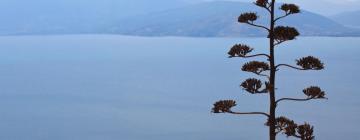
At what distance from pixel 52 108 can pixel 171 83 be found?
27909 millimetres

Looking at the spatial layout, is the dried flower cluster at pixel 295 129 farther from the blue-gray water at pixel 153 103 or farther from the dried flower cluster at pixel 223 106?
the blue-gray water at pixel 153 103

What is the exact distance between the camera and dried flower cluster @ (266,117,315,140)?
24.3 ft

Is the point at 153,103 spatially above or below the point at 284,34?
above

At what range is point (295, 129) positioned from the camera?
7.58 meters

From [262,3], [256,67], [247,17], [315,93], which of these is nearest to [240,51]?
[256,67]

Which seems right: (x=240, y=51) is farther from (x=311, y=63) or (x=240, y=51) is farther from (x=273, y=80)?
(x=311, y=63)

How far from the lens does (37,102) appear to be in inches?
3063

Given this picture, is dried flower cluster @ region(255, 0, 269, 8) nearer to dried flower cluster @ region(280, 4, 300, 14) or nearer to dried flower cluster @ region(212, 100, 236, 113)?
dried flower cluster @ region(280, 4, 300, 14)

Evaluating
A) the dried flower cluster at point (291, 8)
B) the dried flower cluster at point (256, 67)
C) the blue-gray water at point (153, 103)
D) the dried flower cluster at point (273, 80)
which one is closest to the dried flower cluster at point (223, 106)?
the dried flower cluster at point (273, 80)

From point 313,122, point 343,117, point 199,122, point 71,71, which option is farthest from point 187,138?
point 71,71

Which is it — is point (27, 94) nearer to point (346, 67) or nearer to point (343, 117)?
point (343, 117)

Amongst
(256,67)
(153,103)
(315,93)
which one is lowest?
(315,93)

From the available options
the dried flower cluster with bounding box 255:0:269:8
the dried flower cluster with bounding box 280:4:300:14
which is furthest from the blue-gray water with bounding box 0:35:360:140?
the dried flower cluster with bounding box 255:0:269:8

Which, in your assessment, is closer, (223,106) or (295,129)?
(295,129)
